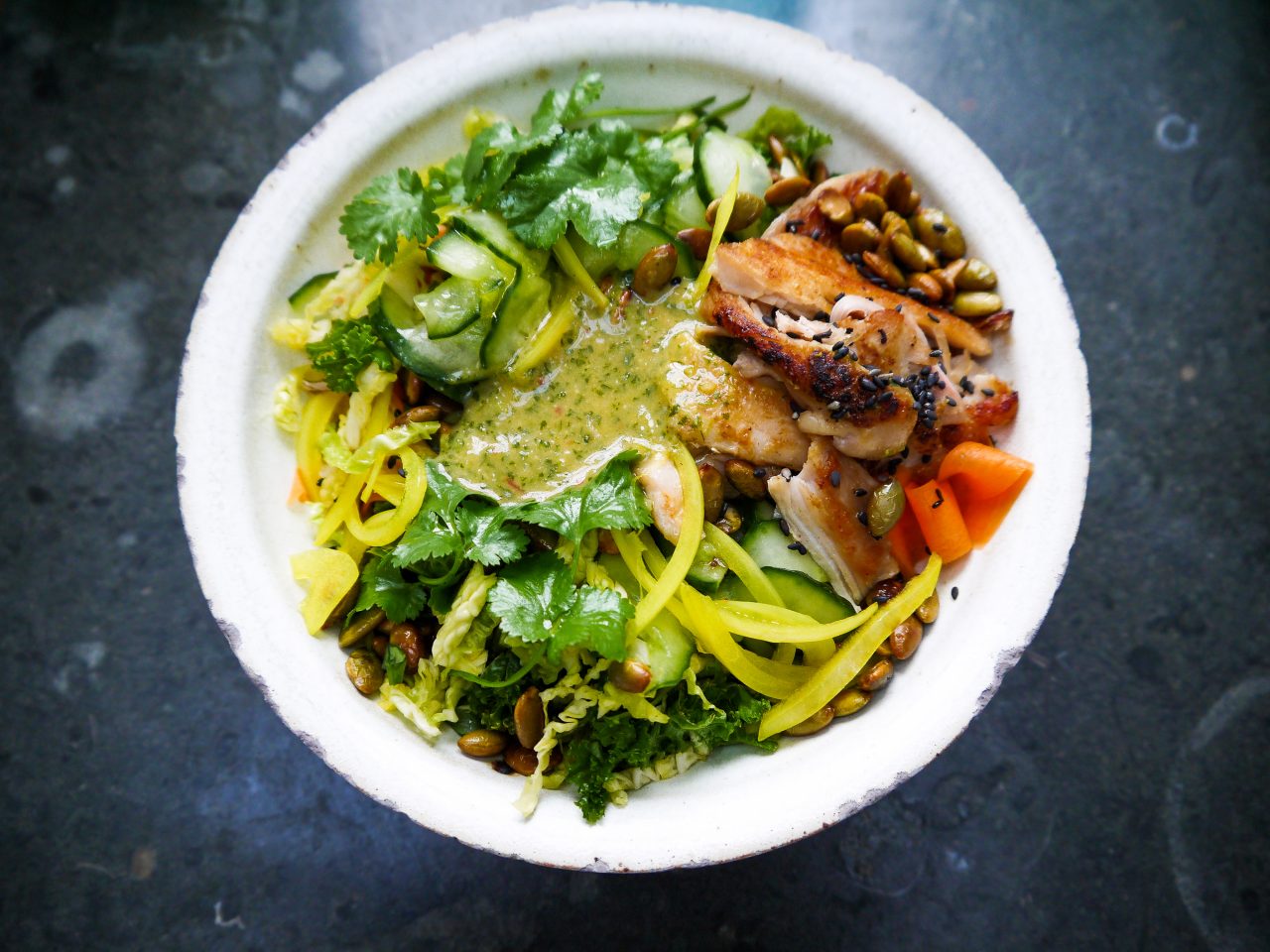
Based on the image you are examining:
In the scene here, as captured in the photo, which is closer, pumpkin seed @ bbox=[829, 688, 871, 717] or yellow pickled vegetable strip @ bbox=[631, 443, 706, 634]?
yellow pickled vegetable strip @ bbox=[631, 443, 706, 634]

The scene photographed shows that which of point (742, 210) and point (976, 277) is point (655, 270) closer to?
point (742, 210)

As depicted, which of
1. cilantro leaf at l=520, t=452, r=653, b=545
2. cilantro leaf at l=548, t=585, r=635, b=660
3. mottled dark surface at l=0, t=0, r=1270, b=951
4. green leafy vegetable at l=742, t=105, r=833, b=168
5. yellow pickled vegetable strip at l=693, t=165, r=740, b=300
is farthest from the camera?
mottled dark surface at l=0, t=0, r=1270, b=951

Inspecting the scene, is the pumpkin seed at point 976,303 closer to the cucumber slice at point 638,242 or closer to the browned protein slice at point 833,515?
the browned protein slice at point 833,515

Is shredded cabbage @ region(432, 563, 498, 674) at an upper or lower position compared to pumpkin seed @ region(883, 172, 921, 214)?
lower

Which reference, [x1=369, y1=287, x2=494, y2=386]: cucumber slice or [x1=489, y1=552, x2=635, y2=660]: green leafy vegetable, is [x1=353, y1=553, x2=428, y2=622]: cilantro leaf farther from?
[x1=369, y1=287, x2=494, y2=386]: cucumber slice

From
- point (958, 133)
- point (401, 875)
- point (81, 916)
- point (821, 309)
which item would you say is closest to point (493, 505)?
point (821, 309)

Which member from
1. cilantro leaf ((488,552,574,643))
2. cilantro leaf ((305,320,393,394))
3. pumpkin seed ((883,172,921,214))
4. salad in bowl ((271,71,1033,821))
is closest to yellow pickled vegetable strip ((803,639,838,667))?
salad in bowl ((271,71,1033,821))

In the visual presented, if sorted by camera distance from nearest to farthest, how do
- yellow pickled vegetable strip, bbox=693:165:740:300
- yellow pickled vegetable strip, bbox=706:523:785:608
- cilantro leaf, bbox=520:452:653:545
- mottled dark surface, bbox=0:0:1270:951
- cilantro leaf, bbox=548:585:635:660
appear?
cilantro leaf, bbox=548:585:635:660 < cilantro leaf, bbox=520:452:653:545 < yellow pickled vegetable strip, bbox=706:523:785:608 < yellow pickled vegetable strip, bbox=693:165:740:300 < mottled dark surface, bbox=0:0:1270:951
